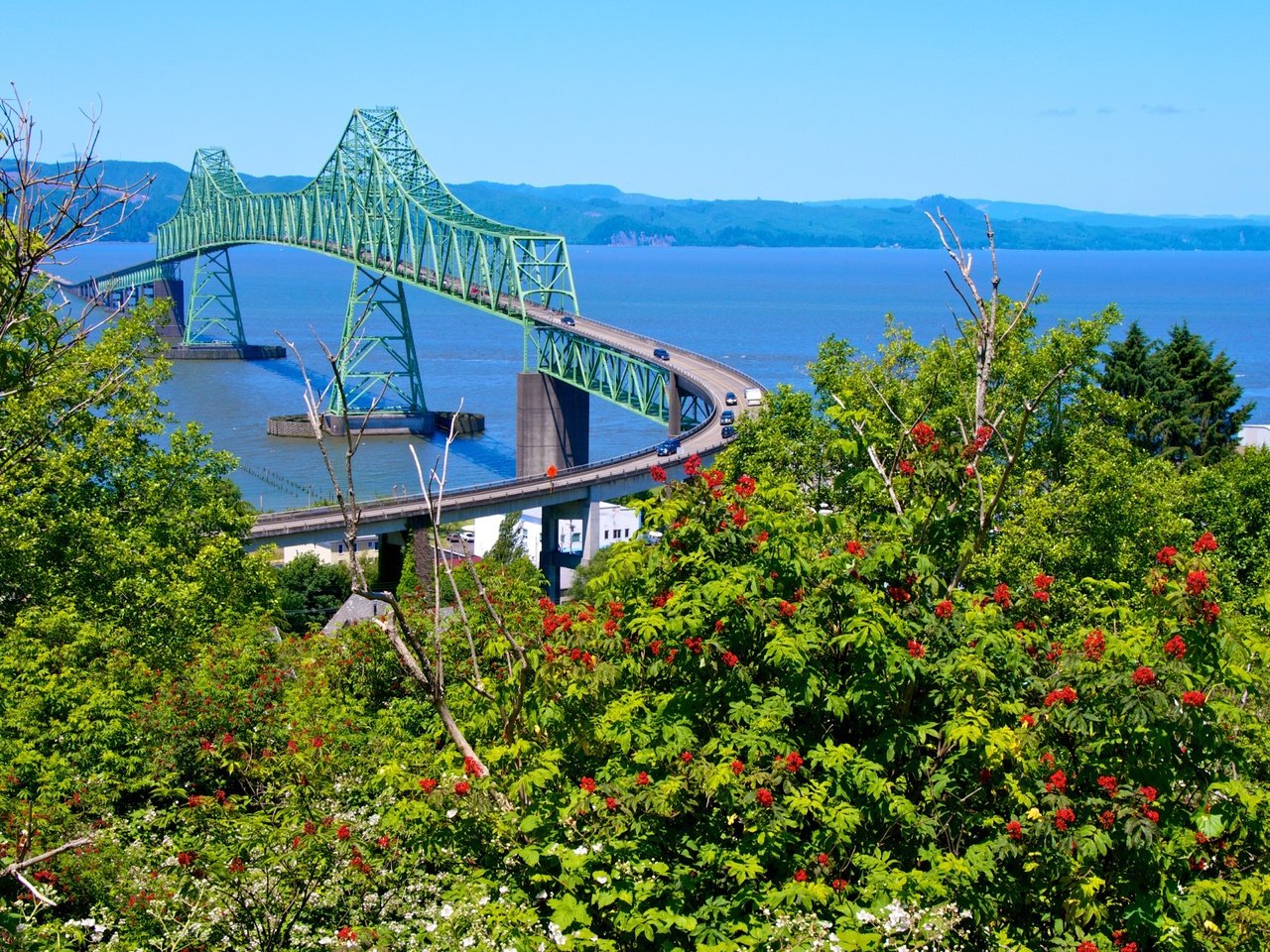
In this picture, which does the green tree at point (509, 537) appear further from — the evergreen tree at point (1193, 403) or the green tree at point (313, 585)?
the evergreen tree at point (1193, 403)

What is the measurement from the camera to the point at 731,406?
173ft

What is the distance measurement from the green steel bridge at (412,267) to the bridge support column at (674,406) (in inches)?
2.2

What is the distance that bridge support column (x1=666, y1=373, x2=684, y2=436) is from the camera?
195 feet

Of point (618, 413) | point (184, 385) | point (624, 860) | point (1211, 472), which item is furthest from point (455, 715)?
point (184, 385)

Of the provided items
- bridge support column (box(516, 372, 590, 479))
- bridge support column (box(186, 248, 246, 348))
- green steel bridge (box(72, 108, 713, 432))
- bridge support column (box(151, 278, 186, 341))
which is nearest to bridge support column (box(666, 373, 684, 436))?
green steel bridge (box(72, 108, 713, 432))

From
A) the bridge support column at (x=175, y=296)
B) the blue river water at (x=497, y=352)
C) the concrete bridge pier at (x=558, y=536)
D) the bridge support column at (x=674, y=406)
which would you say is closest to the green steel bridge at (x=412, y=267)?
the bridge support column at (x=674, y=406)

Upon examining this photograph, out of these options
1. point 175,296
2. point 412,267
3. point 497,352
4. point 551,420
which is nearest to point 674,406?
point 551,420

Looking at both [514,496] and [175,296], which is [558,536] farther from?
[175,296]

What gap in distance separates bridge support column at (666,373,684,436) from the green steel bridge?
6cm

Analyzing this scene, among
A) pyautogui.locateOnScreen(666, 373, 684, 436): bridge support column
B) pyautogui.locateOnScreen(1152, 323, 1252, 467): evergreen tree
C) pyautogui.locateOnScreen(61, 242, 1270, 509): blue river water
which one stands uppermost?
pyautogui.locateOnScreen(1152, 323, 1252, 467): evergreen tree

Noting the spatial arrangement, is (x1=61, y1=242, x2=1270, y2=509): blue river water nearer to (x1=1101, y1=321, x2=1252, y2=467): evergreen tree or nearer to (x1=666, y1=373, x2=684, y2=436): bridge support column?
(x1=1101, y1=321, x2=1252, y2=467): evergreen tree

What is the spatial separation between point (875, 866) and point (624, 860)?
49.1 inches

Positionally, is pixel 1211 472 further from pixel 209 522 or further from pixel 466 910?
pixel 466 910

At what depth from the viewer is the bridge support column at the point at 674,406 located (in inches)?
2339
